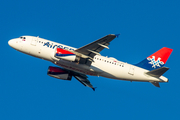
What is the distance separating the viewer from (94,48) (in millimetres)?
38438

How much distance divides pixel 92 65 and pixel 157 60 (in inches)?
468

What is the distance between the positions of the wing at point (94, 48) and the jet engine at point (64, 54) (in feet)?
3.85

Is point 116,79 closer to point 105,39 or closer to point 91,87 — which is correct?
point 91,87

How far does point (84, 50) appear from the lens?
1544 inches

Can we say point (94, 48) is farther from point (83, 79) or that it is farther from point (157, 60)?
point (157, 60)

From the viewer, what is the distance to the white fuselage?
41.2m

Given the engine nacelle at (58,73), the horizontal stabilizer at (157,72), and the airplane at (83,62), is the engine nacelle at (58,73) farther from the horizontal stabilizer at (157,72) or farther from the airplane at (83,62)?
the horizontal stabilizer at (157,72)

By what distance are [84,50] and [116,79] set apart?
799 centimetres

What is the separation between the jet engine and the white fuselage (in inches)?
69.6

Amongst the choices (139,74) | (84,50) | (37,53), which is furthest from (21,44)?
(139,74)

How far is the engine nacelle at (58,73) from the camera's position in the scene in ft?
145

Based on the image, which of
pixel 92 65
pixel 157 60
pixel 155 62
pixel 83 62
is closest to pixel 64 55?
pixel 83 62

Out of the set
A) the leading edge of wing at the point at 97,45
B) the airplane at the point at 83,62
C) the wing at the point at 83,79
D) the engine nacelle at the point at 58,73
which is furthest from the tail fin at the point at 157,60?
the engine nacelle at the point at 58,73

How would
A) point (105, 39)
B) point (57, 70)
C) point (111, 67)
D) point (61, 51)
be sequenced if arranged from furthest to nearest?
point (57, 70) < point (111, 67) < point (61, 51) < point (105, 39)
